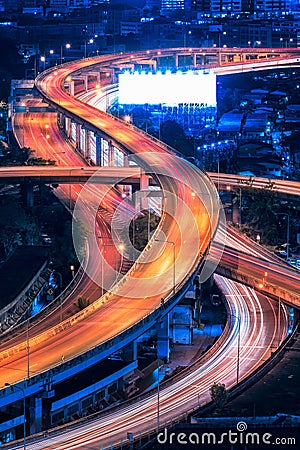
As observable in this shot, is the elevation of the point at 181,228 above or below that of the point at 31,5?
below

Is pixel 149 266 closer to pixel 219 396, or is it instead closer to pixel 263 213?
pixel 219 396

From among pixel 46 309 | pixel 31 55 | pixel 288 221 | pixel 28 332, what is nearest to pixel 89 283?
pixel 46 309

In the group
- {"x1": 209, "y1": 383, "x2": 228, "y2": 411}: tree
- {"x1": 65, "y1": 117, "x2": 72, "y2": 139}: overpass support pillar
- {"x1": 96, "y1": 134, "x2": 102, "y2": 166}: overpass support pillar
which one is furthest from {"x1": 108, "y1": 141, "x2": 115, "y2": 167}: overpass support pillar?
{"x1": 209, "y1": 383, "x2": 228, "y2": 411}: tree

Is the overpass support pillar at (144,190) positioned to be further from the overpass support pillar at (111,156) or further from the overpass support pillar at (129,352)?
the overpass support pillar at (129,352)

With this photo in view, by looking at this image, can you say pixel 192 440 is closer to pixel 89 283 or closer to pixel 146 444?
pixel 146 444

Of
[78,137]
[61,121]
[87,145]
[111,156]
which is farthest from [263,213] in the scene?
[61,121]
